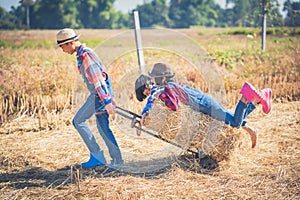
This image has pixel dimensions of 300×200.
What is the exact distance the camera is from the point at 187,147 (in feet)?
14.6

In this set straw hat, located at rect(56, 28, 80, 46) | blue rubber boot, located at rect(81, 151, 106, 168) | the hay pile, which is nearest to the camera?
straw hat, located at rect(56, 28, 80, 46)

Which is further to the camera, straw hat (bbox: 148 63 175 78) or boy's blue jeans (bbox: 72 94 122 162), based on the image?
straw hat (bbox: 148 63 175 78)

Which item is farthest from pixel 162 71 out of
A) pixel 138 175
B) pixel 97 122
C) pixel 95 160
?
pixel 95 160

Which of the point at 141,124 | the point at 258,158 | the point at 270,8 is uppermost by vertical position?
the point at 270,8

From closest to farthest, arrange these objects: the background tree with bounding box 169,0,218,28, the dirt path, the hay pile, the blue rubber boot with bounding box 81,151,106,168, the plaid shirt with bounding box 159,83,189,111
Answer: the dirt path < the plaid shirt with bounding box 159,83,189,111 < the hay pile < the blue rubber boot with bounding box 81,151,106,168 < the background tree with bounding box 169,0,218,28

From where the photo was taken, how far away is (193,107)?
14.2 ft

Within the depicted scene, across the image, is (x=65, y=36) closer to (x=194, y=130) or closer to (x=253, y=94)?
(x=194, y=130)

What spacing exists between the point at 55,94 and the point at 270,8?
6.69 metres

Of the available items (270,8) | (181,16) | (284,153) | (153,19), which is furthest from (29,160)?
(181,16)

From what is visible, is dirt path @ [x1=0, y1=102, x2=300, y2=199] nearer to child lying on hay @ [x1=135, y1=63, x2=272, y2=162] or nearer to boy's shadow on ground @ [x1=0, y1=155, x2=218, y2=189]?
boy's shadow on ground @ [x1=0, y1=155, x2=218, y2=189]

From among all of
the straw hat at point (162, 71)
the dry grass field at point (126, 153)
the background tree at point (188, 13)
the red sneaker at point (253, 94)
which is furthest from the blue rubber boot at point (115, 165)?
the background tree at point (188, 13)

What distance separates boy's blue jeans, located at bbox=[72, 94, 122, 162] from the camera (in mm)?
4180

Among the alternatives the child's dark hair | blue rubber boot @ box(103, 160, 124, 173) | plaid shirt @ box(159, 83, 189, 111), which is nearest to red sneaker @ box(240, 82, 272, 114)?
plaid shirt @ box(159, 83, 189, 111)

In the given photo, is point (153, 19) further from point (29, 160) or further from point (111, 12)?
point (29, 160)
